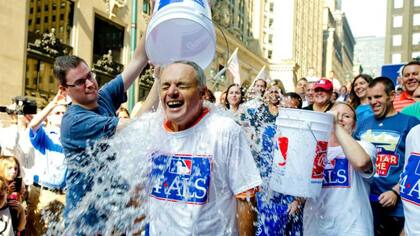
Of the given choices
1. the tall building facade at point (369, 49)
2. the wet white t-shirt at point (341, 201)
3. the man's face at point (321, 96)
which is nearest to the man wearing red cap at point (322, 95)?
the man's face at point (321, 96)

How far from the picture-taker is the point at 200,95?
277cm

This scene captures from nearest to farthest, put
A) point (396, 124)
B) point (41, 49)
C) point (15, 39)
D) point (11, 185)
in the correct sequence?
1. point (396, 124)
2. point (11, 185)
3. point (15, 39)
4. point (41, 49)

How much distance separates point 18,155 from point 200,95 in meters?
5.15

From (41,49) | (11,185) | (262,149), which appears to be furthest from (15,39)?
(262,149)

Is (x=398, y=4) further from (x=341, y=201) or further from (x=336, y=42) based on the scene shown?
(x=341, y=201)

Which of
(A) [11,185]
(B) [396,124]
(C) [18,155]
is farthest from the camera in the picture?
(C) [18,155]

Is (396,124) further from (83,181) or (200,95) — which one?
(83,181)

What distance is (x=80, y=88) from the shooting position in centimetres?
340

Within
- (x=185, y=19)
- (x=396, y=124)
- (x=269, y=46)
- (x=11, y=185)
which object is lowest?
(x=11, y=185)

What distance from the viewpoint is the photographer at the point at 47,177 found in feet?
19.4

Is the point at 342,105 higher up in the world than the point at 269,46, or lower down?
lower down

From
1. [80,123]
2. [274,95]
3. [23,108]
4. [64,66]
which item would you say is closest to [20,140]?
[23,108]

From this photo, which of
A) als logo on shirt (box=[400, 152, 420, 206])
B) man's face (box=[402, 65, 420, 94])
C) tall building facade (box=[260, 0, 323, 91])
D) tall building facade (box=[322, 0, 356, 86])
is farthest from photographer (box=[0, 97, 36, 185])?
tall building facade (box=[322, 0, 356, 86])

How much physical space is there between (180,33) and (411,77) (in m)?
2.94
